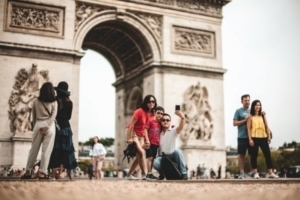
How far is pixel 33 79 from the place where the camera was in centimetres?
1800

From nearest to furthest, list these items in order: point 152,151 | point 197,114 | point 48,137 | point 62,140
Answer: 1. point 48,137
2. point 62,140
3. point 152,151
4. point 197,114

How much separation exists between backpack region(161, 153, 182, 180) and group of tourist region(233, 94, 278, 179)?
2.34m

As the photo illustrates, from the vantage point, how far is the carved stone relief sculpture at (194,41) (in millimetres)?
21750

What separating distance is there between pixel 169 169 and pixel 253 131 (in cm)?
262

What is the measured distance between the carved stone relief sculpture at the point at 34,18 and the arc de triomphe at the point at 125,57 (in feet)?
0.14

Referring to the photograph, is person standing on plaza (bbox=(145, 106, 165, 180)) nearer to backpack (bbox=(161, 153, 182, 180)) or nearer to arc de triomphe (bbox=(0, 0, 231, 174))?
backpack (bbox=(161, 153, 182, 180))

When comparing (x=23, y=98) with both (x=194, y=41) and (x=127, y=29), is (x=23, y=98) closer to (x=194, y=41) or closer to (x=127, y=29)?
(x=127, y=29)

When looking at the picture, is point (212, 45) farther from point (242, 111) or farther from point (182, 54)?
point (242, 111)

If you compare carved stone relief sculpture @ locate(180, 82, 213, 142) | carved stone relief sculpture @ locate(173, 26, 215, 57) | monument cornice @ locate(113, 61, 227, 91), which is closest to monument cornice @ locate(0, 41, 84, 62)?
monument cornice @ locate(113, 61, 227, 91)

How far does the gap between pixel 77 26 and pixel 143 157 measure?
42.6 ft

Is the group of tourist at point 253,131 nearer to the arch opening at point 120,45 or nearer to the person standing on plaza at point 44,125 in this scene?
the person standing on plaza at point 44,125

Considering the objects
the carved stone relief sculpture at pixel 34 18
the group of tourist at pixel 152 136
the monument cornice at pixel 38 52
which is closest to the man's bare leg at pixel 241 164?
the group of tourist at pixel 152 136

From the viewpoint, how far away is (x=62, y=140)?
8031 millimetres

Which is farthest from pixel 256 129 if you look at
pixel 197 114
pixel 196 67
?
pixel 196 67
